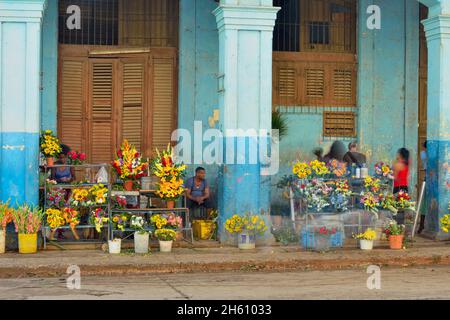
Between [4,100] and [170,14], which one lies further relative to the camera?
[170,14]

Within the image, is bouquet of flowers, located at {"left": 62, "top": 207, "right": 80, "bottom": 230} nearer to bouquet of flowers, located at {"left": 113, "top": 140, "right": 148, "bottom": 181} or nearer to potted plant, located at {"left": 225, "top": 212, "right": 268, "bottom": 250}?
bouquet of flowers, located at {"left": 113, "top": 140, "right": 148, "bottom": 181}

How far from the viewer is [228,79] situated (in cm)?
1450

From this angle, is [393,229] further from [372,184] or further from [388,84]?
[388,84]

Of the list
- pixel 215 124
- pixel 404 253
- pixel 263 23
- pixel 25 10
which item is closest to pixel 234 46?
pixel 263 23

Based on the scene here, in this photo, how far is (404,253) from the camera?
1422 cm

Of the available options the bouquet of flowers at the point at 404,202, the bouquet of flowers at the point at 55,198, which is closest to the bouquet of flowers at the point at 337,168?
the bouquet of flowers at the point at 404,202

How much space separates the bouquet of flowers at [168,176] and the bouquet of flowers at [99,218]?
95 cm

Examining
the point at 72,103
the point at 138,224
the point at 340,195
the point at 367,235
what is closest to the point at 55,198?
the point at 138,224

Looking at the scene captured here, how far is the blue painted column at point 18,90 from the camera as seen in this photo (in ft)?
45.5

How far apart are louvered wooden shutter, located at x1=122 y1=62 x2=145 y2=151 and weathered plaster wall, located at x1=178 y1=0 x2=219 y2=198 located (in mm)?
687

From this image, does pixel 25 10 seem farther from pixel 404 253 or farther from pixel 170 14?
pixel 404 253

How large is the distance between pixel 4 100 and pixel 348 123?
6.47 metres

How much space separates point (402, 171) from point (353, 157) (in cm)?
95

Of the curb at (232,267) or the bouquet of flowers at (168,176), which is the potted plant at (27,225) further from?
the bouquet of flowers at (168,176)
